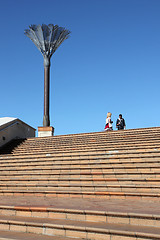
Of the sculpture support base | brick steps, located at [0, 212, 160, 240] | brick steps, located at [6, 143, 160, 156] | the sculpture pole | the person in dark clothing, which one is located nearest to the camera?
brick steps, located at [0, 212, 160, 240]

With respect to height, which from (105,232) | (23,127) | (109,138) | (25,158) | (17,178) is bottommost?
(105,232)

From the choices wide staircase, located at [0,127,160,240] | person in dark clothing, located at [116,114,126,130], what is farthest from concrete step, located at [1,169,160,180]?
person in dark clothing, located at [116,114,126,130]

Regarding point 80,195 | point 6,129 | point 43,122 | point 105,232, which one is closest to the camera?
point 105,232

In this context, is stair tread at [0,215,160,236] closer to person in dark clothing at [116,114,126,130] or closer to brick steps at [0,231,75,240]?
brick steps at [0,231,75,240]

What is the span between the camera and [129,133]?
401 inches

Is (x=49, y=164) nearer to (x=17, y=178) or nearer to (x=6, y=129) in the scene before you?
(x=17, y=178)

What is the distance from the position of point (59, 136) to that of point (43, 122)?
488 centimetres

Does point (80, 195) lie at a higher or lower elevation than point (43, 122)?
lower

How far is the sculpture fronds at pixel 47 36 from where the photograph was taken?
16.7 meters

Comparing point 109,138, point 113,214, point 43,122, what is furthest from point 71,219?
point 43,122

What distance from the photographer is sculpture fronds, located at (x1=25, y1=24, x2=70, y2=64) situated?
16.7 meters

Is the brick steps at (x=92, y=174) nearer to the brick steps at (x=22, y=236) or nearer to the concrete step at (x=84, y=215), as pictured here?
the concrete step at (x=84, y=215)

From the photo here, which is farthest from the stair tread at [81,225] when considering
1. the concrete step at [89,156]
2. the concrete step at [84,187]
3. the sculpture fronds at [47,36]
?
the sculpture fronds at [47,36]

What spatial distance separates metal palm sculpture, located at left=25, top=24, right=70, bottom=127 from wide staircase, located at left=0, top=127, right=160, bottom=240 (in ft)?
24.9
